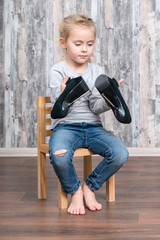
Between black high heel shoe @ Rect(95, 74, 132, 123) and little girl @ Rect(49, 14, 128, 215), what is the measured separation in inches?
3.3

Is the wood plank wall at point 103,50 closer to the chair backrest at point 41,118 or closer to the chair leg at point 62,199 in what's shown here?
the chair backrest at point 41,118

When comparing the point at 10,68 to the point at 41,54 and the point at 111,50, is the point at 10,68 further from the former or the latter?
the point at 111,50

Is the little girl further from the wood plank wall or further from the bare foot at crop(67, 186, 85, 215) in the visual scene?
the wood plank wall

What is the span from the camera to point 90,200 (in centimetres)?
186

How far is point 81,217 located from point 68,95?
47cm

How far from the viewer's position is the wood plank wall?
3.11m

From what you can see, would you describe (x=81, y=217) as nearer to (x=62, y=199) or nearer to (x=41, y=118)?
(x=62, y=199)

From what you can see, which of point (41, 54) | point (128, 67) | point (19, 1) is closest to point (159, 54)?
point (128, 67)

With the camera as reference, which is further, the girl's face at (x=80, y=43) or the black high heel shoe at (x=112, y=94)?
the girl's face at (x=80, y=43)

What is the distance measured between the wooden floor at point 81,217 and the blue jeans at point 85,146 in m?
0.13

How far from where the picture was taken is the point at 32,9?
123 inches

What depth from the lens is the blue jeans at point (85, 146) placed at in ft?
5.91

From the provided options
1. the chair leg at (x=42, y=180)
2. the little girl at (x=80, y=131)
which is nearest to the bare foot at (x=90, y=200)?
the little girl at (x=80, y=131)

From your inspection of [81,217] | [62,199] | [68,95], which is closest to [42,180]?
[62,199]
